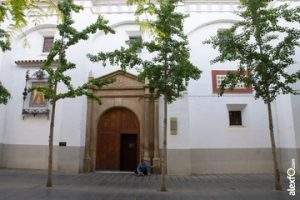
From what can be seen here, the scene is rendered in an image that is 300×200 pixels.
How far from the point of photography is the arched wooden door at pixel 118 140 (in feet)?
61.2

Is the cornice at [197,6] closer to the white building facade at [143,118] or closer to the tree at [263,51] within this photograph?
the white building facade at [143,118]

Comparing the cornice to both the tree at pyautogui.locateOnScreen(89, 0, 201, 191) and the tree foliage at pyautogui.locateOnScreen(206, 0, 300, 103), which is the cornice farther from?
the tree at pyautogui.locateOnScreen(89, 0, 201, 191)

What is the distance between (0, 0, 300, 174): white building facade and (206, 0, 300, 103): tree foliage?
208 inches

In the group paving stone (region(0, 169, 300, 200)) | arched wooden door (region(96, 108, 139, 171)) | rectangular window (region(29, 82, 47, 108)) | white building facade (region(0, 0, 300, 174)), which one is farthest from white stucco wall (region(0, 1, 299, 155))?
paving stone (region(0, 169, 300, 200))

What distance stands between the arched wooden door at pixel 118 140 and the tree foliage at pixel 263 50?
25.0 feet

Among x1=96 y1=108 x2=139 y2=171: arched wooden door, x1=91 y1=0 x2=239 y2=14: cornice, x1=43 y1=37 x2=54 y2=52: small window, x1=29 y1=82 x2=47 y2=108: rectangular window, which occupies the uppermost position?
x1=91 y1=0 x2=239 y2=14: cornice

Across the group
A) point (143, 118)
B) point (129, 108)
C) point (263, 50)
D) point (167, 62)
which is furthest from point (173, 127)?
point (263, 50)

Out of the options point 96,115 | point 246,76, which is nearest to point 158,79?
point 246,76

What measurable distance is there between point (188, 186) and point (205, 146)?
533 centimetres

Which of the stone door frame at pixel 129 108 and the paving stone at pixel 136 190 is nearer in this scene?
the paving stone at pixel 136 190

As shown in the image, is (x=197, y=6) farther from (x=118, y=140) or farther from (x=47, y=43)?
(x=47, y=43)

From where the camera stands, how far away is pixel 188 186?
12953 millimetres

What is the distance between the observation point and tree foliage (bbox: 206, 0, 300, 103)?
12562 millimetres

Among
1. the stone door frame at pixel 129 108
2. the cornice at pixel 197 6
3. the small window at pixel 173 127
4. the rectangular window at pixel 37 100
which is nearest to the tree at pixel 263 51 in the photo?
the small window at pixel 173 127
